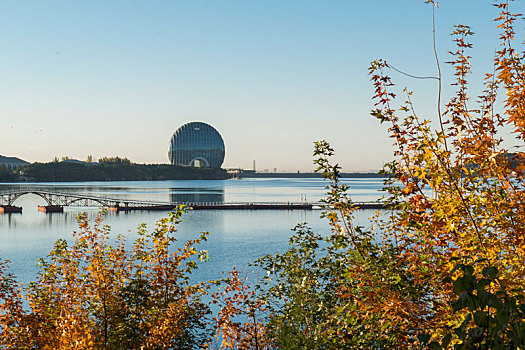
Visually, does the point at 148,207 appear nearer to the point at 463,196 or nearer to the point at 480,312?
the point at 463,196

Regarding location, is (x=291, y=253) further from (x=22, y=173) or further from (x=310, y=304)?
(x=22, y=173)

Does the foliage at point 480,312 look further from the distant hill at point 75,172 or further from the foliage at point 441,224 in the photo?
the distant hill at point 75,172

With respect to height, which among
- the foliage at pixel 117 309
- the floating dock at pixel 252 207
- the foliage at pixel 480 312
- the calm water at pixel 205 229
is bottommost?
the calm water at pixel 205 229

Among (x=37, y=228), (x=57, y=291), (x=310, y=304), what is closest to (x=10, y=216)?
(x=37, y=228)

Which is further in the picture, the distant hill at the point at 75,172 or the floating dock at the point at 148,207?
the distant hill at the point at 75,172

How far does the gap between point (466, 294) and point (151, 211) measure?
220ft

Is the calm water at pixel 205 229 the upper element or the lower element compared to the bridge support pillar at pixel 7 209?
lower

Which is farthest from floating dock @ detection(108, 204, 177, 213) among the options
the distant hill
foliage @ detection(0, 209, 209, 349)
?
the distant hill

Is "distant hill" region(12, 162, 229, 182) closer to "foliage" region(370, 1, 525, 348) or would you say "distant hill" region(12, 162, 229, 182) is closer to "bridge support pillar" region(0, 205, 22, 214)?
"bridge support pillar" region(0, 205, 22, 214)

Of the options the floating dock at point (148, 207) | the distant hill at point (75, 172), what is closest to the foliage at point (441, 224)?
the floating dock at point (148, 207)

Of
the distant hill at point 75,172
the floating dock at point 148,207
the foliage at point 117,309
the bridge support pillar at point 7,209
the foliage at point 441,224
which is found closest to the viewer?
the foliage at point 441,224

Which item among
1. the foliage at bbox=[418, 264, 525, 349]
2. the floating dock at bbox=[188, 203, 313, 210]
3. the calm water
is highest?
the foliage at bbox=[418, 264, 525, 349]

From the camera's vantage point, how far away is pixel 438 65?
3807 mm

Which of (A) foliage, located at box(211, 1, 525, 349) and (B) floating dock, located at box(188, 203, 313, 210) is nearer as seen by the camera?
(A) foliage, located at box(211, 1, 525, 349)
